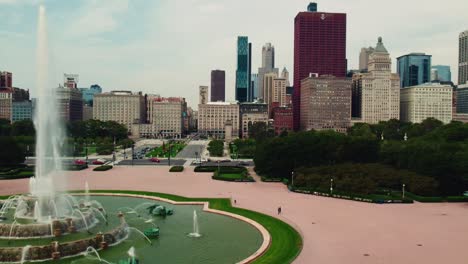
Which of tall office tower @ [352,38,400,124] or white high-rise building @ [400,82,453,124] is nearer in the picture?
tall office tower @ [352,38,400,124]

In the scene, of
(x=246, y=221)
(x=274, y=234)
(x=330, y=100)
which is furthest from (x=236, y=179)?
(x=330, y=100)

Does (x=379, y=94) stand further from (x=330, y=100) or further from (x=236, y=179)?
(x=236, y=179)

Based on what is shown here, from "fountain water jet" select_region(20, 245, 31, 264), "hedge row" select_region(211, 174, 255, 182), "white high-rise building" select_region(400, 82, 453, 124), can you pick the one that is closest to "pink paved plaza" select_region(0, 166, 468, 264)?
"hedge row" select_region(211, 174, 255, 182)

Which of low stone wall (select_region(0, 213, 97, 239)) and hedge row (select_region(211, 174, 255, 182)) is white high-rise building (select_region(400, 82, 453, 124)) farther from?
low stone wall (select_region(0, 213, 97, 239))

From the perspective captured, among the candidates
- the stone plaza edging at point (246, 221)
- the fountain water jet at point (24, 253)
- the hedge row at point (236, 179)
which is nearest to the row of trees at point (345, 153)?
the hedge row at point (236, 179)

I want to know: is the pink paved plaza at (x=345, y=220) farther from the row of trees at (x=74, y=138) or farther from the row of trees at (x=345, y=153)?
the row of trees at (x=74, y=138)

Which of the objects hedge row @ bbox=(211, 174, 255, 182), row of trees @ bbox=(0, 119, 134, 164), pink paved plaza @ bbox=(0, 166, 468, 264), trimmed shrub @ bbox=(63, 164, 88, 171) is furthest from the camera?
trimmed shrub @ bbox=(63, 164, 88, 171)

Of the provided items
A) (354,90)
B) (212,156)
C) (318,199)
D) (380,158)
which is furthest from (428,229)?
(354,90)
